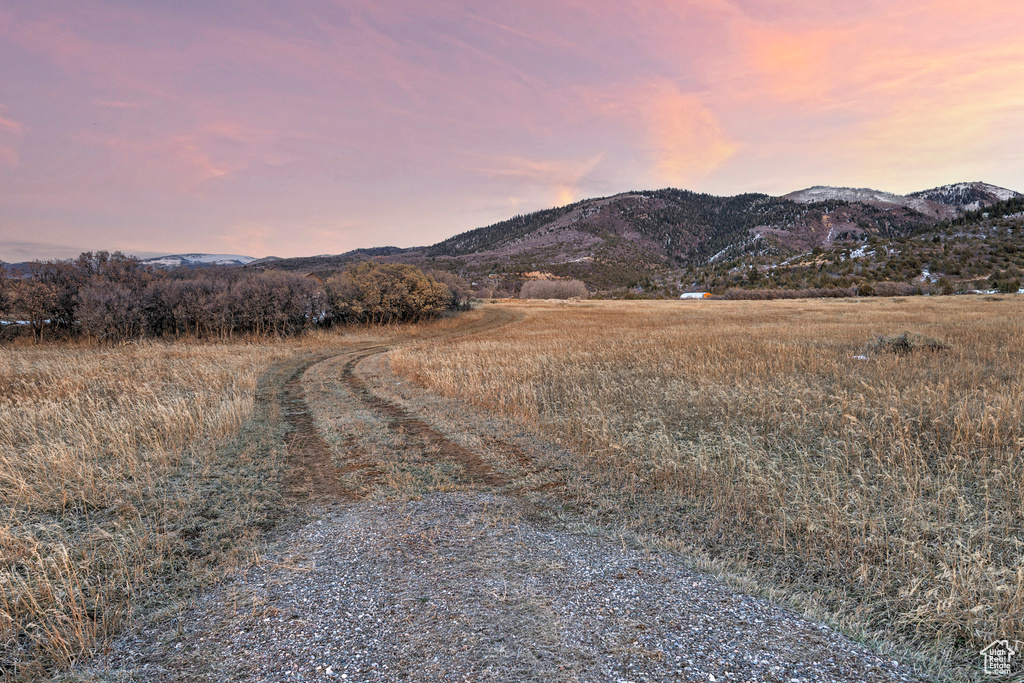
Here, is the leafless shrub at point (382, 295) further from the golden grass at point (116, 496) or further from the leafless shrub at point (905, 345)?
the leafless shrub at point (905, 345)

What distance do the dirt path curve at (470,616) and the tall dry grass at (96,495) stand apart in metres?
0.78

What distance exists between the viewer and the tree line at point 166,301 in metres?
23.8

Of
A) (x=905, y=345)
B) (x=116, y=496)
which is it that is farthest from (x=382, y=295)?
(x=905, y=345)

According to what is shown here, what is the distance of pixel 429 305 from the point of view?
37531mm

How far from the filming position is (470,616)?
3820mm

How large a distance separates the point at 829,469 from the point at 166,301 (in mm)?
32620

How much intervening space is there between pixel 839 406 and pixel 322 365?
1793 centimetres

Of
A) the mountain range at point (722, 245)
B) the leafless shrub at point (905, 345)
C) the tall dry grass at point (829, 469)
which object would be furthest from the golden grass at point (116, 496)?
A: the mountain range at point (722, 245)

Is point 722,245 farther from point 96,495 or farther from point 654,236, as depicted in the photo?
point 96,495

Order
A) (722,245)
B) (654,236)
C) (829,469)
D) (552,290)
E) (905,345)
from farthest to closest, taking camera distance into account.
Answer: (654,236) < (722,245) < (552,290) < (905,345) < (829,469)

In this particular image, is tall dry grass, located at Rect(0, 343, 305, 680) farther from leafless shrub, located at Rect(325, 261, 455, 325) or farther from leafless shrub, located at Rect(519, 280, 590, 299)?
leafless shrub, located at Rect(519, 280, 590, 299)

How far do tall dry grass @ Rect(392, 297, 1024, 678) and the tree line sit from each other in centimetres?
1721

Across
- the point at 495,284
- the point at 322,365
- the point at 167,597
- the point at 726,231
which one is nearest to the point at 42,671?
the point at 167,597

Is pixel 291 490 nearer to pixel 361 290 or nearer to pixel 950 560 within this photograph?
pixel 950 560
